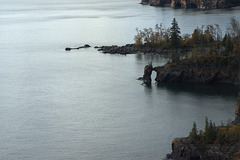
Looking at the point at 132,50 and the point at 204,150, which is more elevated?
the point at 132,50

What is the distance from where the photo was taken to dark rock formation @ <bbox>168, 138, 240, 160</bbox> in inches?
1517

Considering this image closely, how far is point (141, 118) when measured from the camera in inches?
2301

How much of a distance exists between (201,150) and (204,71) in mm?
32823

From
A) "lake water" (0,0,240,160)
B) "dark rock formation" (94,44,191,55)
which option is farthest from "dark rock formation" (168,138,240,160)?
"dark rock formation" (94,44,191,55)

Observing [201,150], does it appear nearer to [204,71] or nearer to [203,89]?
[203,89]

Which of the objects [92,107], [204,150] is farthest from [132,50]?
[204,150]

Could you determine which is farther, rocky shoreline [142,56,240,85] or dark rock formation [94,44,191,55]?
dark rock formation [94,44,191,55]

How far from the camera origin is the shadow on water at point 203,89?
6731 centimetres

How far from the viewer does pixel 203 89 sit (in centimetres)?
6969

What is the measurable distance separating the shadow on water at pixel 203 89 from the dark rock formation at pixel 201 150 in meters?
27.0

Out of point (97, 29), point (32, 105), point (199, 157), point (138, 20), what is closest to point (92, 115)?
point (32, 105)

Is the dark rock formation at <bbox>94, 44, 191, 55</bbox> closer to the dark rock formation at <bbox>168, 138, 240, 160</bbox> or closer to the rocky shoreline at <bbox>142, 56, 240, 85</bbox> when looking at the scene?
the rocky shoreline at <bbox>142, 56, 240, 85</bbox>

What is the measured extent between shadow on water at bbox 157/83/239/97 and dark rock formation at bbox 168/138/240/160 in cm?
2702

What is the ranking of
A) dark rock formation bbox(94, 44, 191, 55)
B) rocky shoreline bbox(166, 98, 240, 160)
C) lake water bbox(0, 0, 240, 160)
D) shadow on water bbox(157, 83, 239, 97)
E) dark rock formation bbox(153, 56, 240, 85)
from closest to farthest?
rocky shoreline bbox(166, 98, 240, 160), lake water bbox(0, 0, 240, 160), shadow on water bbox(157, 83, 239, 97), dark rock formation bbox(153, 56, 240, 85), dark rock formation bbox(94, 44, 191, 55)
